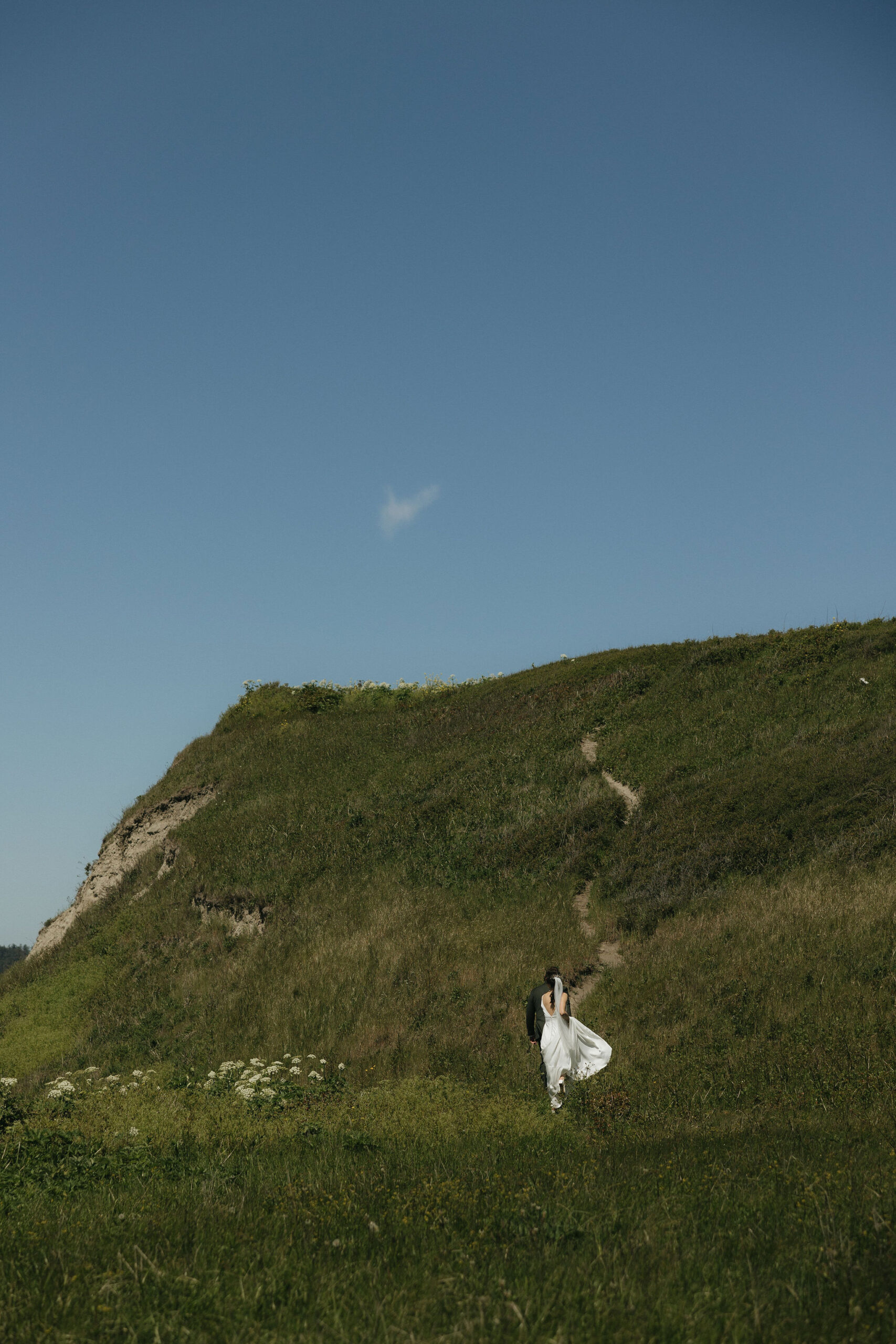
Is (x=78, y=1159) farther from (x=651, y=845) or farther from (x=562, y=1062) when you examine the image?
(x=651, y=845)

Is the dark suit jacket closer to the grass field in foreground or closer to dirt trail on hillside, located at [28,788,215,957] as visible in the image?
the grass field in foreground

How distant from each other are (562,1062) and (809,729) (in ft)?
52.1

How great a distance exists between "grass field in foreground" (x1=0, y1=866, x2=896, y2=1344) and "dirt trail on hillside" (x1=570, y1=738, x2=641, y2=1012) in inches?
134

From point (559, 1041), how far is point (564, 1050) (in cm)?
Answer: 17

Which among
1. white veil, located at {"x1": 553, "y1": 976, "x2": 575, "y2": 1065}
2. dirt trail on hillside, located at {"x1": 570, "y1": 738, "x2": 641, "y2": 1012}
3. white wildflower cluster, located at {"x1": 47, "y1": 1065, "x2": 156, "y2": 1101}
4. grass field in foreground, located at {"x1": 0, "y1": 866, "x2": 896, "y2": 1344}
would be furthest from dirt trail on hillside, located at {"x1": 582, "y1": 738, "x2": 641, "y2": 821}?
white wildflower cluster, located at {"x1": 47, "y1": 1065, "x2": 156, "y2": 1101}

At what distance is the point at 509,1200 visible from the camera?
6.03 metres

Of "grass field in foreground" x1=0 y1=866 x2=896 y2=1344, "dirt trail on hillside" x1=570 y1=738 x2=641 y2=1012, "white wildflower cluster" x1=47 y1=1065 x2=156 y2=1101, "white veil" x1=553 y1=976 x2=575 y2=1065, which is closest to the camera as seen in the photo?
"grass field in foreground" x1=0 y1=866 x2=896 y2=1344

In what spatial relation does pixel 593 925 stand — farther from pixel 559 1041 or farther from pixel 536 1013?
pixel 559 1041

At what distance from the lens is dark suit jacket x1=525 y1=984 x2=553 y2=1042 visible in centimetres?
1286

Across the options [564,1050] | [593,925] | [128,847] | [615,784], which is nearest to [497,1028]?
[564,1050]

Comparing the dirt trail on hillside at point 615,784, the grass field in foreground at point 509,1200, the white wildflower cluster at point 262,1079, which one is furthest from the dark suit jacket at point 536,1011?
the dirt trail on hillside at point 615,784

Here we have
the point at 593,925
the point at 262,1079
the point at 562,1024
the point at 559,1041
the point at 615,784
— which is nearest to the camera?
the point at 559,1041

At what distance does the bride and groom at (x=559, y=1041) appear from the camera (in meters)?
12.3

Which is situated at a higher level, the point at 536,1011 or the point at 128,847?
the point at 128,847
